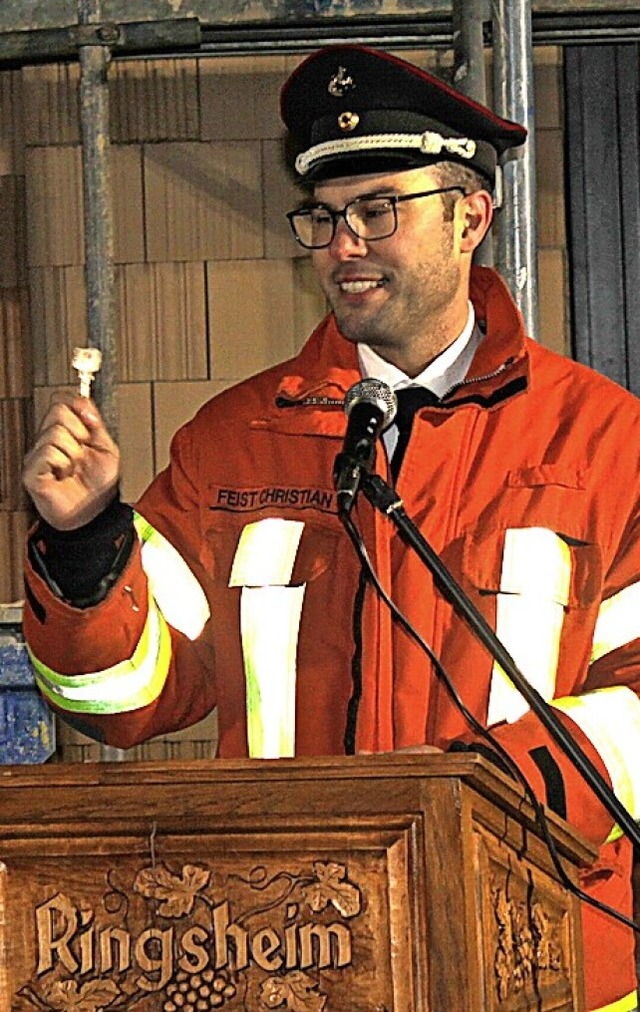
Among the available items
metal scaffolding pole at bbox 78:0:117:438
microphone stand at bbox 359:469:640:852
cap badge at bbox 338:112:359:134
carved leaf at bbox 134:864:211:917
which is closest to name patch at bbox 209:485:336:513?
cap badge at bbox 338:112:359:134

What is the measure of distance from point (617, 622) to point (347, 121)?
731 mm

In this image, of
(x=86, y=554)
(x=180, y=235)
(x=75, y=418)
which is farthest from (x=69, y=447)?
(x=180, y=235)

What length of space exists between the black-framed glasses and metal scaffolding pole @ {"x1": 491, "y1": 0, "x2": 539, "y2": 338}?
0.64 meters

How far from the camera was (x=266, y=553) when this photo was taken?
8.66ft

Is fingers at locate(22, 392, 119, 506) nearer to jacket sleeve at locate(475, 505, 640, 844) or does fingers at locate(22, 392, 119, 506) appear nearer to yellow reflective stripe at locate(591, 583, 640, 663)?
jacket sleeve at locate(475, 505, 640, 844)

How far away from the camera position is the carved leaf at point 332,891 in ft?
5.69

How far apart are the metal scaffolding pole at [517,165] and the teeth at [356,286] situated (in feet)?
2.18

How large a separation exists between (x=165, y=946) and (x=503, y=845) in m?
0.32

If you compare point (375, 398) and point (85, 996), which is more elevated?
point (375, 398)

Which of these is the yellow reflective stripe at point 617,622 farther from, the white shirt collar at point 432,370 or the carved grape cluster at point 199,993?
the carved grape cluster at point 199,993

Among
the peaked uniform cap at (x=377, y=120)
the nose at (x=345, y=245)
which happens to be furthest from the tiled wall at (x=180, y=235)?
the nose at (x=345, y=245)

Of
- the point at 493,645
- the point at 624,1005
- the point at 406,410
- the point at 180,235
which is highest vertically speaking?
the point at 180,235

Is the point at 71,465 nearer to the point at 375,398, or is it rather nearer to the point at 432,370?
the point at 375,398

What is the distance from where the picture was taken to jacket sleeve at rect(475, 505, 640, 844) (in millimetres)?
2164
